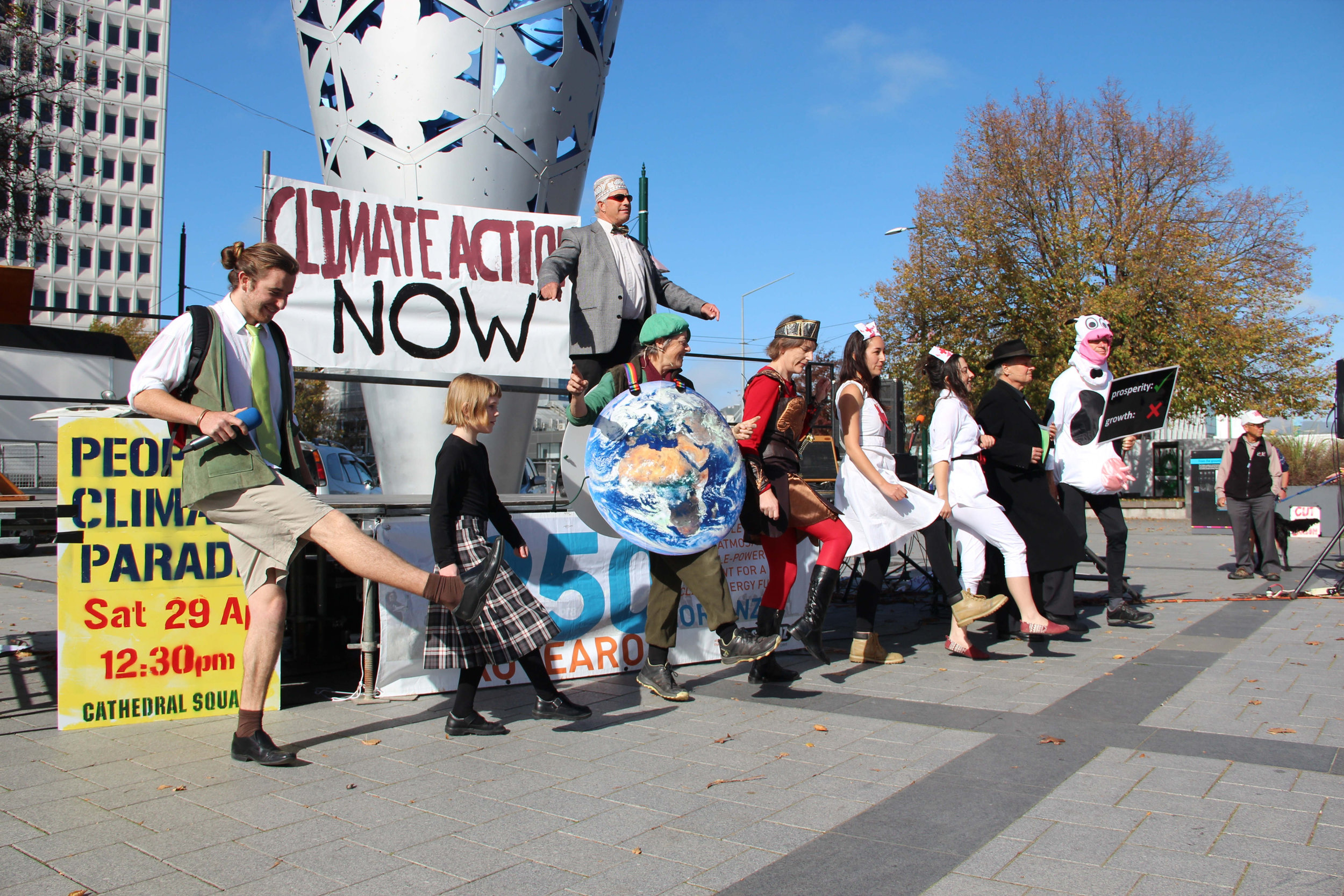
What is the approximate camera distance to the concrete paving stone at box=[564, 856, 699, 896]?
2.54m

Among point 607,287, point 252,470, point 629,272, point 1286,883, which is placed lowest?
point 1286,883

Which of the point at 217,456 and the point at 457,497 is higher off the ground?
the point at 217,456

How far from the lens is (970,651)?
585 centimetres

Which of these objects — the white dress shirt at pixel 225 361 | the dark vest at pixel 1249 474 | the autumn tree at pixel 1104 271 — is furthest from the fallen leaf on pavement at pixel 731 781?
the autumn tree at pixel 1104 271

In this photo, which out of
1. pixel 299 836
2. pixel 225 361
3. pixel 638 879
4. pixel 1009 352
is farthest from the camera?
pixel 1009 352

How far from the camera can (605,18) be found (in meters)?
7.20

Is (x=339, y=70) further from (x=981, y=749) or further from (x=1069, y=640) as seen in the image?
(x=1069, y=640)

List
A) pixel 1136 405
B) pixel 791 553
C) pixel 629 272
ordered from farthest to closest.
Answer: pixel 1136 405 < pixel 629 272 < pixel 791 553

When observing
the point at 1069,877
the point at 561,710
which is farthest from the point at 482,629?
the point at 1069,877

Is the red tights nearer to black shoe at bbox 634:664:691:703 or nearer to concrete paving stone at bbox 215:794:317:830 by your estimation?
black shoe at bbox 634:664:691:703

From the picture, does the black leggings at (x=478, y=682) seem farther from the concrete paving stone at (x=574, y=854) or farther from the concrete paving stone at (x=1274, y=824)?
the concrete paving stone at (x=1274, y=824)

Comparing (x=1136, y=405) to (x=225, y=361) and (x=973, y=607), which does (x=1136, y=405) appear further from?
(x=225, y=361)

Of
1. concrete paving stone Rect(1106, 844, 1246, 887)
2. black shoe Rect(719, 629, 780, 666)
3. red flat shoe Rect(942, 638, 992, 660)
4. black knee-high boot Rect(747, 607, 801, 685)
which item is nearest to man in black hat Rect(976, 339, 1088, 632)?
red flat shoe Rect(942, 638, 992, 660)

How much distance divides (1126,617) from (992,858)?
491 centimetres
